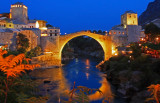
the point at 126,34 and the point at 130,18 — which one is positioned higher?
the point at 130,18

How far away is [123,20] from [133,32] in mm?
4365

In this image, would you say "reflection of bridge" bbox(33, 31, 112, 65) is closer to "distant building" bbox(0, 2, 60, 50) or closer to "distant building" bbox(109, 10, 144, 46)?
"distant building" bbox(0, 2, 60, 50)

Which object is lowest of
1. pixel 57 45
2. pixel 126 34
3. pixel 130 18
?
pixel 57 45

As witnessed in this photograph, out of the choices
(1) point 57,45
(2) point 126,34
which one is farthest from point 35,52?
(2) point 126,34

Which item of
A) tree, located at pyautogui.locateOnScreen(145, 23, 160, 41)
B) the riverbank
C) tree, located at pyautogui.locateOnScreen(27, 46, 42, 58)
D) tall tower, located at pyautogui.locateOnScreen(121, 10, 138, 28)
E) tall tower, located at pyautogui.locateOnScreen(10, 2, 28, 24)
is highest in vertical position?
tall tower, located at pyautogui.locateOnScreen(10, 2, 28, 24)

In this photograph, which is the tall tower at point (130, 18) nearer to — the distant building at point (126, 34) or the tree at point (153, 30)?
the distant building at point (126, 34)

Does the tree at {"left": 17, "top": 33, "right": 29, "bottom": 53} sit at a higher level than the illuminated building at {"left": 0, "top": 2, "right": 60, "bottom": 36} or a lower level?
lower

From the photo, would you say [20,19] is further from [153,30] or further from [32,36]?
[153,30]

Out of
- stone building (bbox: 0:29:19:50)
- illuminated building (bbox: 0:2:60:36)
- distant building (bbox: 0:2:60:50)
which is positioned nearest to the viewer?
stone building (bbox: 0:29:19:50)

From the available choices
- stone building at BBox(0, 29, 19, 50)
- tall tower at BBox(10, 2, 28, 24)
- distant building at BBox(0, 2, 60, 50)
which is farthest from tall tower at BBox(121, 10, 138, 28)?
tall tower at BBox(10, 2, 28, 24)

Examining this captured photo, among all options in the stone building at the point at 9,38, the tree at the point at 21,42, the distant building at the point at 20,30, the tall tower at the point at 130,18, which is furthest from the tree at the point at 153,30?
the stone building at the point at 9,38

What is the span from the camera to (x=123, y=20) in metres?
29.2

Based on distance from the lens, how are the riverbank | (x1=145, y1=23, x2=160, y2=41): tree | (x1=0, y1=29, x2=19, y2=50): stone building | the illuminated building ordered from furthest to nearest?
1. the illuminated building
2. (x1=0, y1=29, x2=19, y2=50): stone building
3. (x1=145, y1=23, x2=160, y2=41): tree
4. the riverbank

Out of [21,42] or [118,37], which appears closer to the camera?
[21,42]
